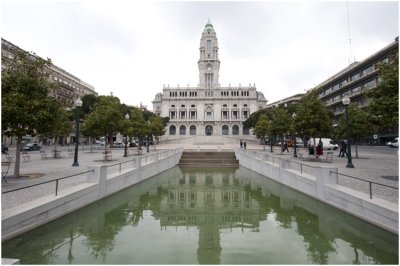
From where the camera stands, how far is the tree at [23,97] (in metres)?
11.7

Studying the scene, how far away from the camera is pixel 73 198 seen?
8.95 m

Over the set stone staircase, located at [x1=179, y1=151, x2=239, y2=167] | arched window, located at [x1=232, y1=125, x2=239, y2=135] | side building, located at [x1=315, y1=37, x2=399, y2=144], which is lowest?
stone staircase, located at [x1=179, y1=151, x2=239, y2=167]

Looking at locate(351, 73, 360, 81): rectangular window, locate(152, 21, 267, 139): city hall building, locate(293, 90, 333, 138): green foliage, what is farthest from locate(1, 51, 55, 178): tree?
locate(152, 21, 267, 139): city hall building

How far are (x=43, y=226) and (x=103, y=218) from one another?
1808 millimetres

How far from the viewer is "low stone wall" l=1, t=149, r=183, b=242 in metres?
6.60

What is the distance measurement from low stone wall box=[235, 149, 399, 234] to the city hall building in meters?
92.8

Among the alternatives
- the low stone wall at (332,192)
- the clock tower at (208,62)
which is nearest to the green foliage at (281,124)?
the low stone wall at (332,192)

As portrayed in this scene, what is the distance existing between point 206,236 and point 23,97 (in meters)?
10.3

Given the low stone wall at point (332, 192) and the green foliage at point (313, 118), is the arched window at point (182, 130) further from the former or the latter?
the low stone wall at point (332, 192)

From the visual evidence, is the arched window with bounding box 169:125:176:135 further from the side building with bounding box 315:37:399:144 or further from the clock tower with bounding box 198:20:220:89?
the side building with bounding box 315:37:399:144

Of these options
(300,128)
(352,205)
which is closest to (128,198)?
(352,205)

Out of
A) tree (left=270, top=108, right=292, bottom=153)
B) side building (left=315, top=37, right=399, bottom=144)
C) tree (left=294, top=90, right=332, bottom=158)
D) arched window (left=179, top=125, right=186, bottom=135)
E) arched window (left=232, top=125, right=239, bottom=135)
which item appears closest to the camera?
tree (left=294, top=90, right=332, bottom=158)

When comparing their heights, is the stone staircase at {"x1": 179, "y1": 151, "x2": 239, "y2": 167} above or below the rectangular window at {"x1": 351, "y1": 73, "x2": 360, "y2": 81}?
below

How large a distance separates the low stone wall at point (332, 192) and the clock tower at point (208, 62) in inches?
3963
